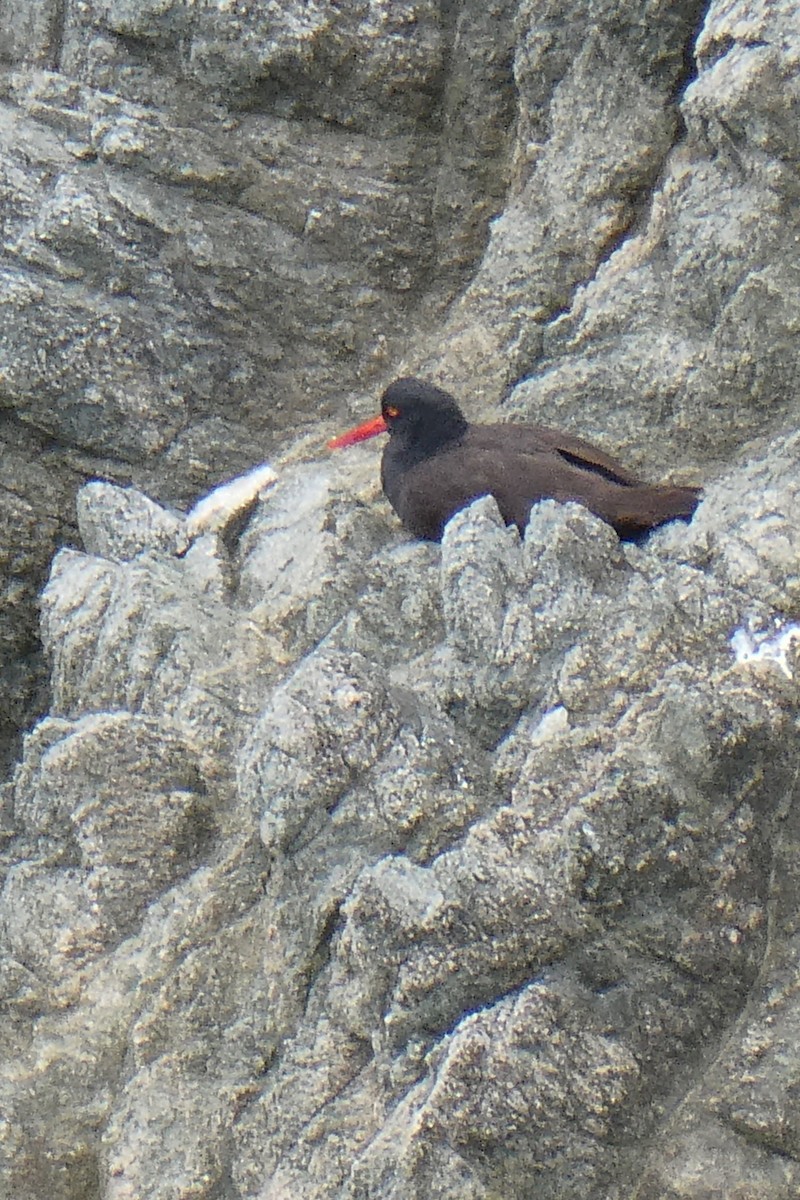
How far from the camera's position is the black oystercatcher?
6770mm

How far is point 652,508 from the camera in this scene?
6.68 meters

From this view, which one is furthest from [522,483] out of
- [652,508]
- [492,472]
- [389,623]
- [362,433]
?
[362,433]

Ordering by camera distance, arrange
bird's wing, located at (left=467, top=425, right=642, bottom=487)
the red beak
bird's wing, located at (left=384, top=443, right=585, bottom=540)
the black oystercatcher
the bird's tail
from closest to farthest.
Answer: the bird's tail
the black oystercatcher
bird's wing, located at (left=384, top=443, right=585, bottom=540)
bird's wing, located at (left=467, top=425, right=642, bottom=487)
the red beak

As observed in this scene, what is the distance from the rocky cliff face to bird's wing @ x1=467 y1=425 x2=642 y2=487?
0.47 metres

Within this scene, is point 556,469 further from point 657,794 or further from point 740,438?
point 657,794

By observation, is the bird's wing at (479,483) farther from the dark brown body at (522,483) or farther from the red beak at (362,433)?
the red beak at (362,433)

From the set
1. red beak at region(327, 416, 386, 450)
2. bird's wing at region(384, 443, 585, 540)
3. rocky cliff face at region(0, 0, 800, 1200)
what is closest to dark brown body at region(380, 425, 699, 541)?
bird's wing at region(384, 443, 585, 540)

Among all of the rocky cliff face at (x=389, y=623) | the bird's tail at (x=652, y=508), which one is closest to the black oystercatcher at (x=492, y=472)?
the bird's tail at (x=652, y=508)

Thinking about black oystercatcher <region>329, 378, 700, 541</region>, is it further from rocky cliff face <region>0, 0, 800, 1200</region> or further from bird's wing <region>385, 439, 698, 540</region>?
rocky cliff face <region>0, 0, 800, 1200</region>

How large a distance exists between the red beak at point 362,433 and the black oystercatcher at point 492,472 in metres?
0.03

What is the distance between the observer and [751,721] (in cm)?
539

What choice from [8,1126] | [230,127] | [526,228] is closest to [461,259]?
[526,228]

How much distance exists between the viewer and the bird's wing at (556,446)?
724 centimetres

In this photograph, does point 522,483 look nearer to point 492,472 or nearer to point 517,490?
point 517,490
